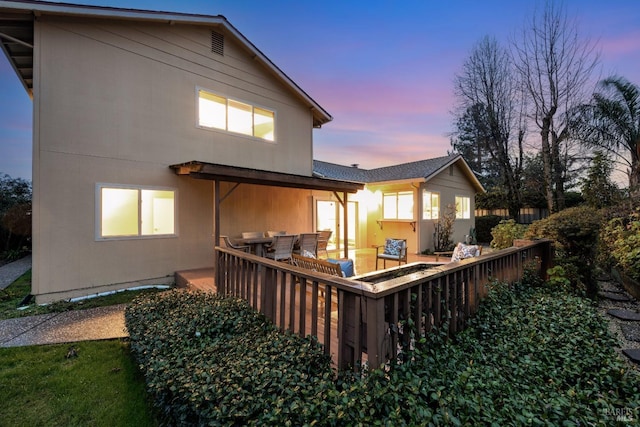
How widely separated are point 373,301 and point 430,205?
39.3 ft

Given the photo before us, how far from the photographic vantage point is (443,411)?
1788mm

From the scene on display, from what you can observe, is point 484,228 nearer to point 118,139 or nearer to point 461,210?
point 461,210

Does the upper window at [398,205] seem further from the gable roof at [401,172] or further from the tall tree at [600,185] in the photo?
the tall tree at [600,185]

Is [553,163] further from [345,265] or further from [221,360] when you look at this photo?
[221,360]

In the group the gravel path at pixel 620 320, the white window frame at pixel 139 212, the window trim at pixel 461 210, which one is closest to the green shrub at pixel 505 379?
the gravel path at pixel 620 320

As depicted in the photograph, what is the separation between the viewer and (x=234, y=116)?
8773 mm

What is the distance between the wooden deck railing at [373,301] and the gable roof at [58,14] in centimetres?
618

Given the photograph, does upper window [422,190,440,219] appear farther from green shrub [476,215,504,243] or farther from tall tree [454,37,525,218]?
tall tree [454,37,525,218]

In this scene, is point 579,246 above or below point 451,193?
below

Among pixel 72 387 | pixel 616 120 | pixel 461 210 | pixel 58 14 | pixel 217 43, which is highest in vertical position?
pixel 217 43

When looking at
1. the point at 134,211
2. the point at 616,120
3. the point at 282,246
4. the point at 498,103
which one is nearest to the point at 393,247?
the point at 282,246

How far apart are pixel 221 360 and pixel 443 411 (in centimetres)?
189

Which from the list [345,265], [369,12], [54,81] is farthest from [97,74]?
[369,12]

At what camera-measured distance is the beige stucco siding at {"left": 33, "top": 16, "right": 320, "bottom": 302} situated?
19.0ft
